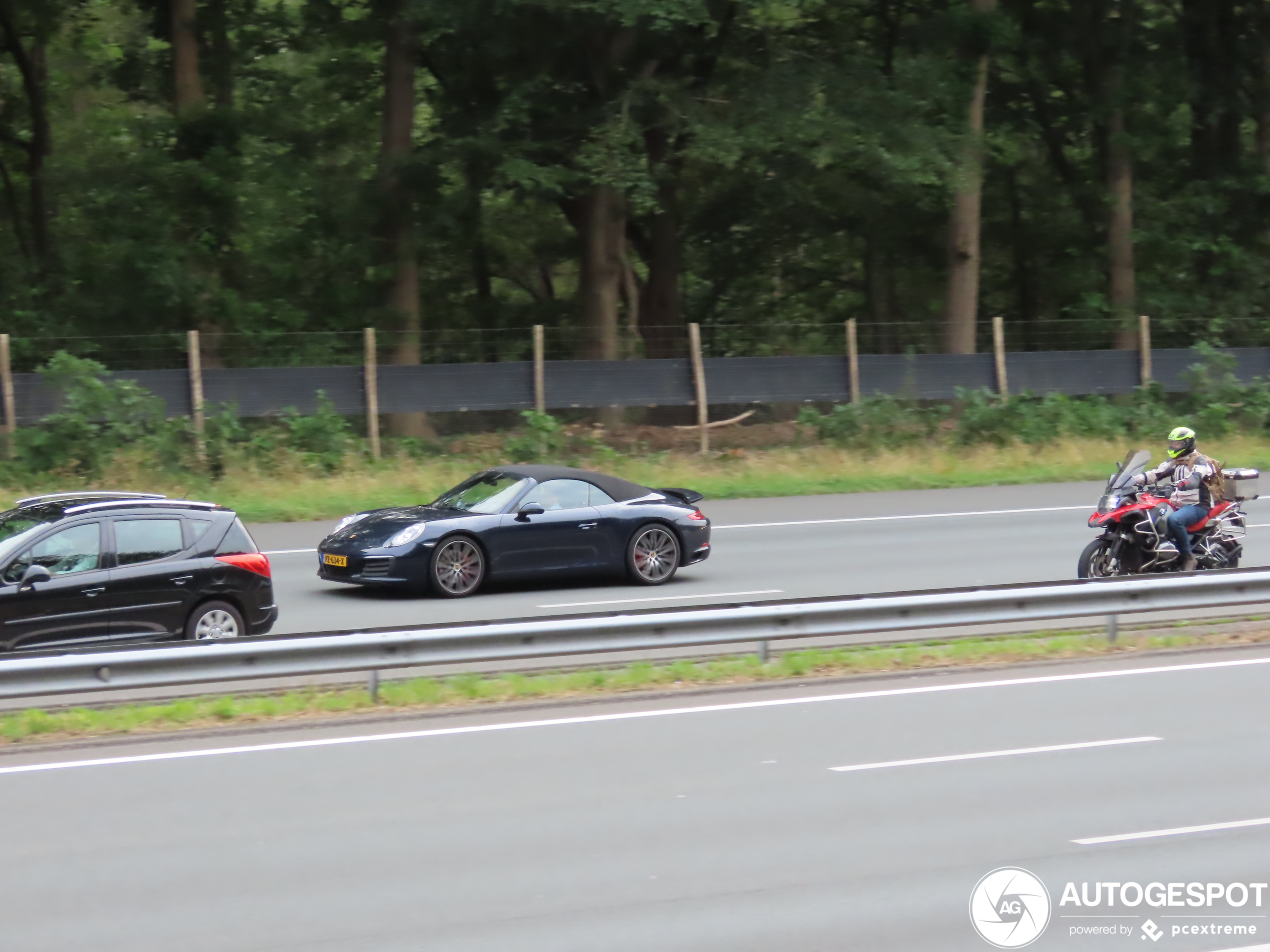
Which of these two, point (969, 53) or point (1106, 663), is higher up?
point (969, 53)

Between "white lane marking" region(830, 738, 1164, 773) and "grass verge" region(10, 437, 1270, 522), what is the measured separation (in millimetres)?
14066

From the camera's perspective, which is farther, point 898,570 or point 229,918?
point 898,570

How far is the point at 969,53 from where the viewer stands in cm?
3375

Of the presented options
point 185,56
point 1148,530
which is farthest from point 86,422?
point 1148,530

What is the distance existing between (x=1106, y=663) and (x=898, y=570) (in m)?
5.11

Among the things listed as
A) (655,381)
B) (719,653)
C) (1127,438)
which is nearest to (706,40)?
Answer: (655,381)

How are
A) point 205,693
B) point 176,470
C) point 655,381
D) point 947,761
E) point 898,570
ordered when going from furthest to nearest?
point 655,381 → point 176,470 → point 898,570 → point 205,693 → point 947,761

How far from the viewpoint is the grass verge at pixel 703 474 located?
74.0 ft

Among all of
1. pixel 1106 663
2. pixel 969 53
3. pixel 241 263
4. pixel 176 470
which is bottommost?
pixel 1106 663

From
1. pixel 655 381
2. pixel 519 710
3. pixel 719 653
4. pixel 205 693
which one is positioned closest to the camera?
pixel 519 710

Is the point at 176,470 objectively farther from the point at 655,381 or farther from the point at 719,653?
the point at 719,653

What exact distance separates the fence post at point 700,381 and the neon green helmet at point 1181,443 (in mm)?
12613

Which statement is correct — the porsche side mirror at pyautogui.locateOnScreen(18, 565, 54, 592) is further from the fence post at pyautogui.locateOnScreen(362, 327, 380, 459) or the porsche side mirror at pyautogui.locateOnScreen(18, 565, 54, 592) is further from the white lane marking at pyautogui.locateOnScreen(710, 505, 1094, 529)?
the fence post at pyautogui.locateOnScreen(362, 327, 380, 459)

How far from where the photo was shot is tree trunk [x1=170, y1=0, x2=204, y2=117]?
102ft
